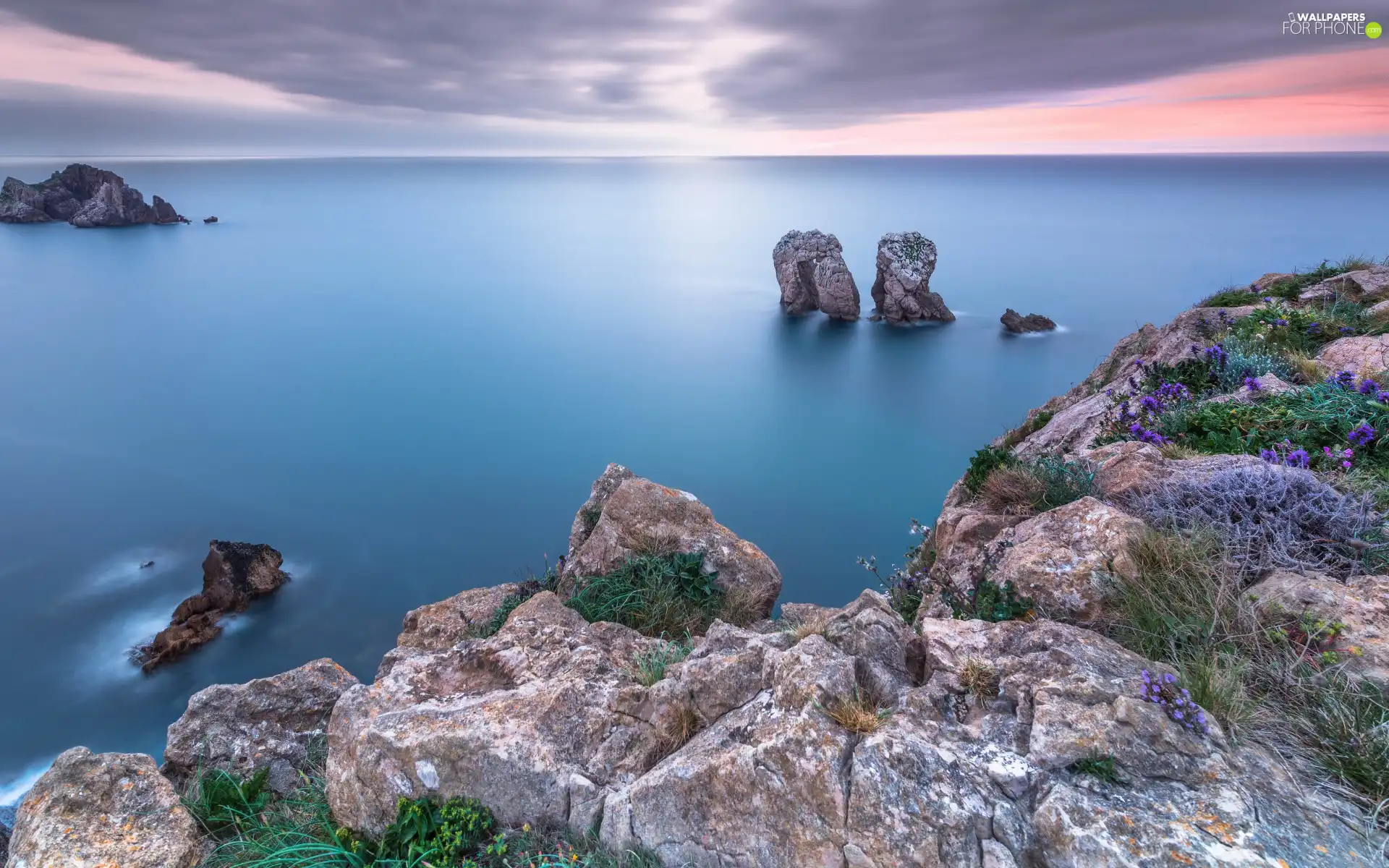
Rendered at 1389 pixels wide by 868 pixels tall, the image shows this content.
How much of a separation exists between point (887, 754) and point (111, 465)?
32.4 m

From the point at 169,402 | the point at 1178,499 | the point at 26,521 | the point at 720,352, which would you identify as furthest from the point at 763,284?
the point at 1178,499

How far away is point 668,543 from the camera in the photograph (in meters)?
7.91

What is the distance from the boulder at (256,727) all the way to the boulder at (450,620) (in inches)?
50.9

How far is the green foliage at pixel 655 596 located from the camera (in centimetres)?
692

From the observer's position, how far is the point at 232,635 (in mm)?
16719

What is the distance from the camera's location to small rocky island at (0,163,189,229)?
91.4m

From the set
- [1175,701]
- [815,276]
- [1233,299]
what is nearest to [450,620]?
[1175,701]

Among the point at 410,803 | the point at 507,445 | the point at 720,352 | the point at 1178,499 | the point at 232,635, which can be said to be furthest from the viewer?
the point at 720,352

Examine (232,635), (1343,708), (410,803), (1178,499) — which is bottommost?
(232,635)

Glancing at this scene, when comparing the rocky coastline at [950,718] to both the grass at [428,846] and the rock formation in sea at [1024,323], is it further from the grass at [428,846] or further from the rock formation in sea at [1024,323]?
the rock formation in sea at [1024,323]

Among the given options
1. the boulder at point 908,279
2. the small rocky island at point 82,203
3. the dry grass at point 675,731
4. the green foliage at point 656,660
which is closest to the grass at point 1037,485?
the green foliage at point 656,660

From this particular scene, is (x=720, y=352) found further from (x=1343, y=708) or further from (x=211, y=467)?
(x=1343, y=708)

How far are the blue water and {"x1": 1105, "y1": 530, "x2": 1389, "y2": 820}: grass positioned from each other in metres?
15.2

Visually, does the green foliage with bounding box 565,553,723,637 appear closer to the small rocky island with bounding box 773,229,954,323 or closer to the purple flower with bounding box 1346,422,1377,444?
the purple flower with bounding box 1346,422,1377,444
